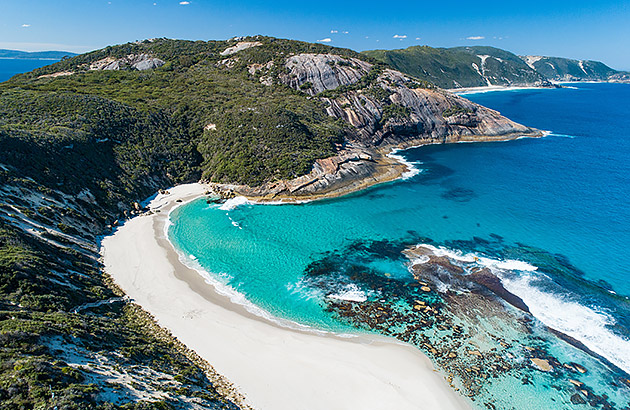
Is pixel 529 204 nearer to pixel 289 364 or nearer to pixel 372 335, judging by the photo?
pixel 372 335

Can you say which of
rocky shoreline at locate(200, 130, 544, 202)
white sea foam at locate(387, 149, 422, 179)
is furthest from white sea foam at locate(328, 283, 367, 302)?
white sea foam at locate(387, 149, 422, 179)

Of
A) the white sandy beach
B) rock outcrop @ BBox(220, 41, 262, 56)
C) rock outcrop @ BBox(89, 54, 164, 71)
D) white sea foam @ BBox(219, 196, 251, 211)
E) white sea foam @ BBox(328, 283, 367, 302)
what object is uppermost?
rock outcrop @ BBox(220, 41, 262, 56)

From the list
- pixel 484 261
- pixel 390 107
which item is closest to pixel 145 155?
pixel 484 261

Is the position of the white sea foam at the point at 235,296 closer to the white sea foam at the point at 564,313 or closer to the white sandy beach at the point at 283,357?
the white sandy beach at the point at 283,357

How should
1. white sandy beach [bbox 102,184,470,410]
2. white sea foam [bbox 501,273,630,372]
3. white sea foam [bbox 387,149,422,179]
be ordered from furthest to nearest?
white sea foam [bbox 387,149,422,179], white sea foam [bbox 501,273,630,372], white sandy beach [bbox 102,184,470,410]

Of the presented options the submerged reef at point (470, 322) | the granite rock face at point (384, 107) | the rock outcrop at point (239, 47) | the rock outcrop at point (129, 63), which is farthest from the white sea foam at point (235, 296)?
the rock outcrop at point (239, 47)

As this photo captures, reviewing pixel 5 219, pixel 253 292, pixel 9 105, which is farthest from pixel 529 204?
pixel 9 105

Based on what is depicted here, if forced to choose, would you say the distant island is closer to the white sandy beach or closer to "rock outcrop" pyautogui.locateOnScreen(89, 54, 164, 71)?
"rock outcrop" pyautogui.locateOnScreen(89, 54, 164, 71)
